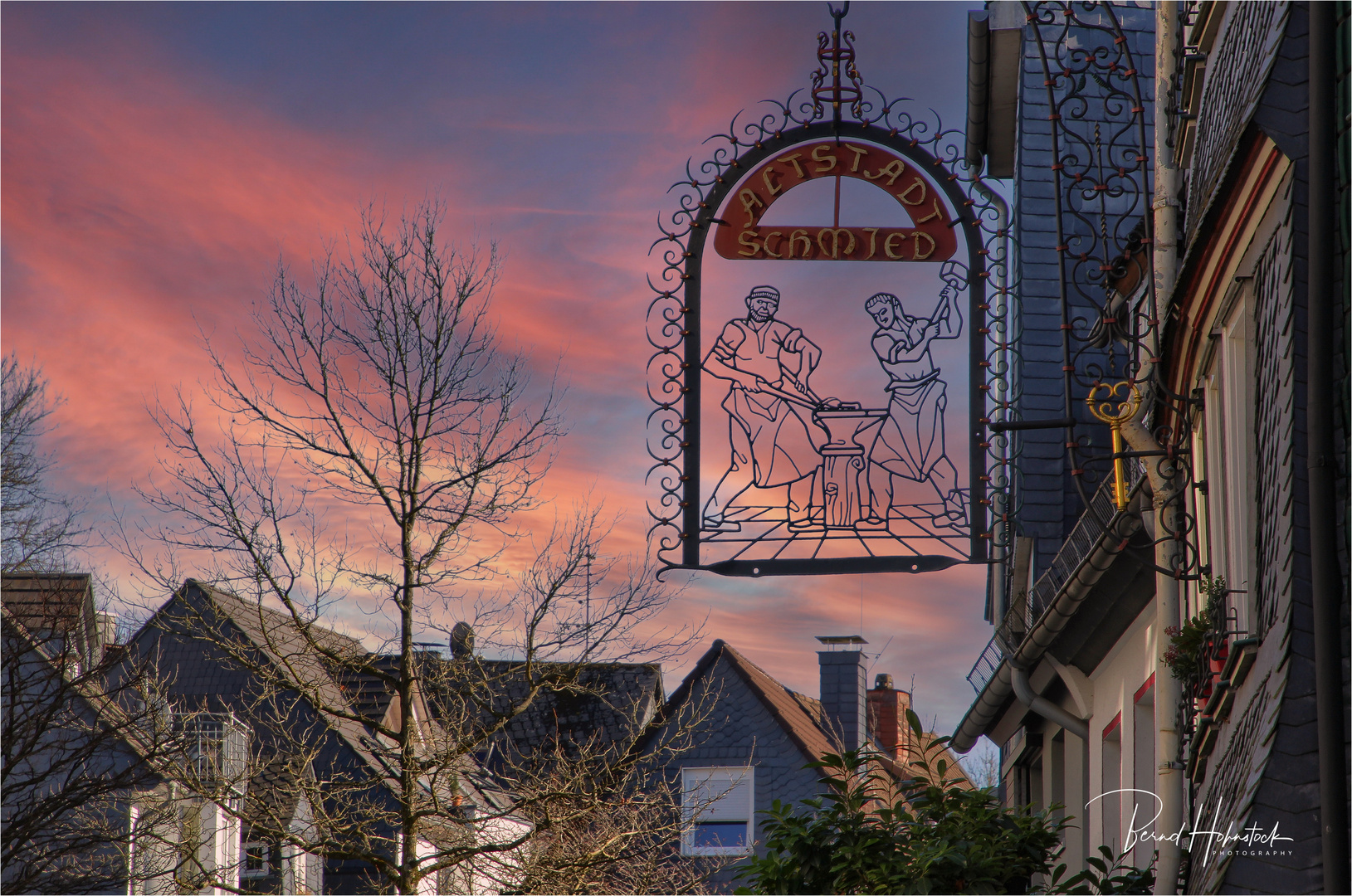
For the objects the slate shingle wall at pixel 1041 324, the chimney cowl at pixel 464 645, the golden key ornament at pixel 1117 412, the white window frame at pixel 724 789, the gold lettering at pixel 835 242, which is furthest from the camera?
the white window frame at pixel 724 789

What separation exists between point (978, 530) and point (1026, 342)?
19.3 ft

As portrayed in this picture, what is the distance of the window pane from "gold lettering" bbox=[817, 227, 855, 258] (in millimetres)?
17702

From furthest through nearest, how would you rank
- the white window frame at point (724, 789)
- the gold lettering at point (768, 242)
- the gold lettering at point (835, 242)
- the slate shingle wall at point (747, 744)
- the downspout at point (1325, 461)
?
the slate shingle wall at point (747, 744) → the white window frame at point (724, 789) → the gold lettering at point (768, 242) → the gold lettering at point (835, 242) → the downspout at point (1325, 461)

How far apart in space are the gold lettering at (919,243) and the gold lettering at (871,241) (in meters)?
0.26

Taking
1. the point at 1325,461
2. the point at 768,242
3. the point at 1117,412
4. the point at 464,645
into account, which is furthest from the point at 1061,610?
the point at 464,645

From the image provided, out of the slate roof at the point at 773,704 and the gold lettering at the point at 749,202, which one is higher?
the gold lettering at the point at 749,202

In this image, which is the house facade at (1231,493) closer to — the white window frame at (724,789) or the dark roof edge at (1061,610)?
the dark roof edge at (1061,610)

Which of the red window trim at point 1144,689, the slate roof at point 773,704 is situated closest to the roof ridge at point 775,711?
the slate roof at point 773,704

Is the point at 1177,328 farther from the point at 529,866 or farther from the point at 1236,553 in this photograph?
the point at 529,866

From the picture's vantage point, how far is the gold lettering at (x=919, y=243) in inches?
305

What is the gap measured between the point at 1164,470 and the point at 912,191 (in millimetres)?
2351

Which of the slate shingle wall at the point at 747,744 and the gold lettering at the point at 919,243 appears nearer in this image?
the gold lettering at the point at 919,243

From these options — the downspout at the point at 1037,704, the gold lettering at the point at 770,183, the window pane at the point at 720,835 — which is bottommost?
the window pane at the point at 720,835

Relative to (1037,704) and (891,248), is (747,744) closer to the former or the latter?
(1037,704)
